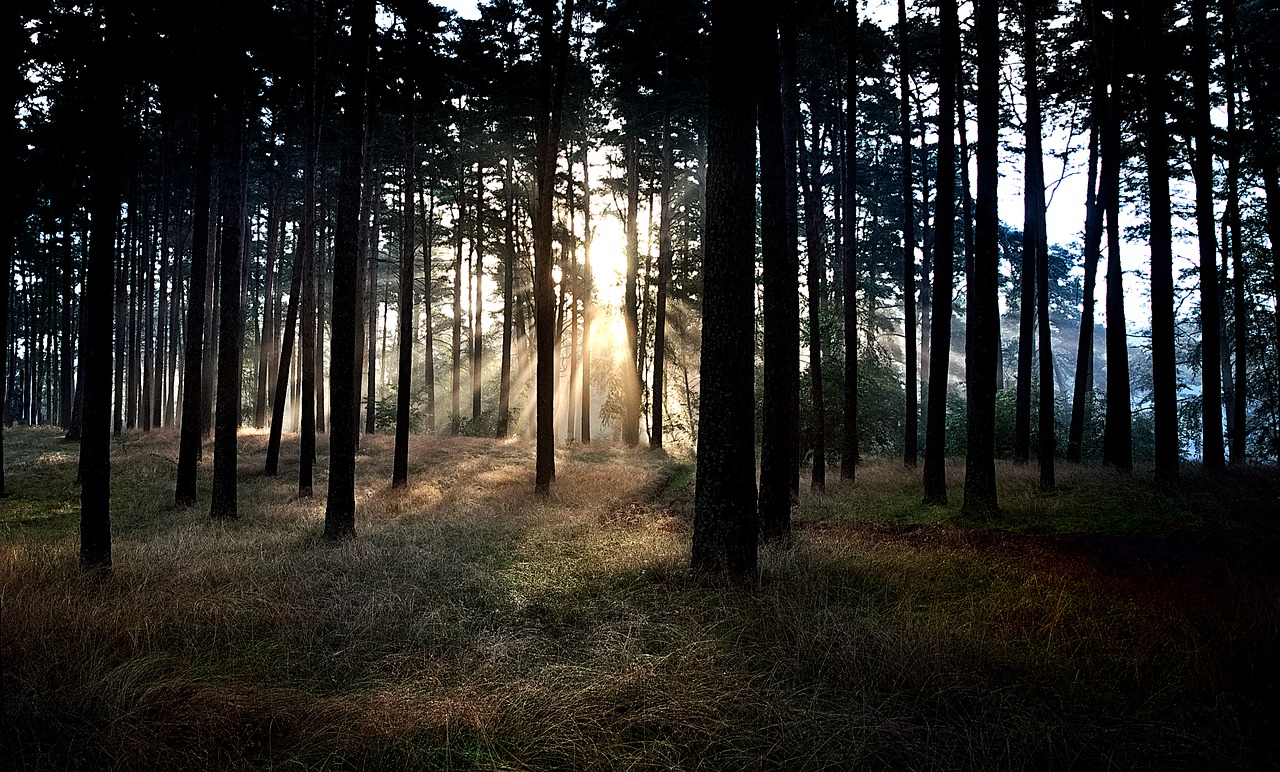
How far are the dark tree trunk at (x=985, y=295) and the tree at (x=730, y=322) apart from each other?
5.32m

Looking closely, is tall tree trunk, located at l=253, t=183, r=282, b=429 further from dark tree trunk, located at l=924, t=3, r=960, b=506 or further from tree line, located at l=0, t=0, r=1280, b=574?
dark tree trunk, located at l=924, t=3, r=960, b=506

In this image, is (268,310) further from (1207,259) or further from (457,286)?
(1207,259)

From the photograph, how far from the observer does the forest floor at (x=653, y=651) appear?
3186mm

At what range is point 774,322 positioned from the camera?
8328 millimetres

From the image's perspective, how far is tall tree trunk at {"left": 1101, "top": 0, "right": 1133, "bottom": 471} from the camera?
1331 cm

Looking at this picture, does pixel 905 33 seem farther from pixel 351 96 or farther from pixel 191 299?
pixel 191 299

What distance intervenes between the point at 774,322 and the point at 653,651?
512cm

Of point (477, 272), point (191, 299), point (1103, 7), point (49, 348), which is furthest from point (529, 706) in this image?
point (49, 348)

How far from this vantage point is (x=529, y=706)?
3.63m

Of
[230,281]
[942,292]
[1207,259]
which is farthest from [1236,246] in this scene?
[230,281]

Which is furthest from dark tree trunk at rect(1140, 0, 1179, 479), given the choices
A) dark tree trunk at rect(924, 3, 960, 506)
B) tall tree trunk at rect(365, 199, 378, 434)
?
tall tree trunk at rect(365, 199, 378, 434)

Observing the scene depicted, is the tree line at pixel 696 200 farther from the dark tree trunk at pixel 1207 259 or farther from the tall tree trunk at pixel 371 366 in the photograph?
the tall tree trunk at pixel 371 366

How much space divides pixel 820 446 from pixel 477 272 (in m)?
22.5

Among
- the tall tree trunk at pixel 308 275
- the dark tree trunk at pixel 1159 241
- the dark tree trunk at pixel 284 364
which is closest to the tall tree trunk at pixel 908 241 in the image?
the dark tree trunk at pixel 1159 241
